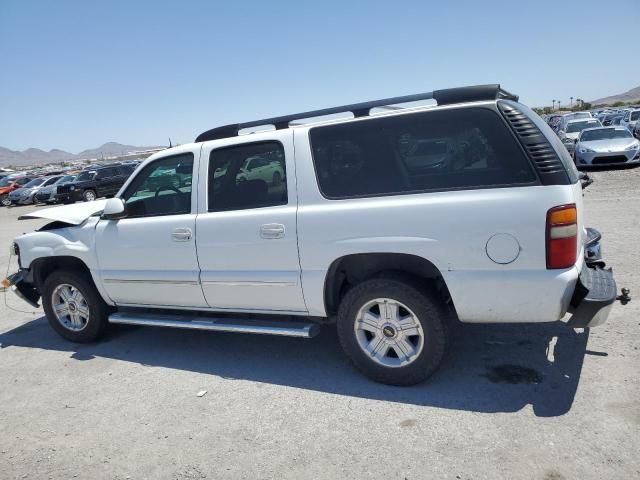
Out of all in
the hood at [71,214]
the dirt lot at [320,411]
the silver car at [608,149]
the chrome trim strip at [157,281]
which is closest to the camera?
the dirt lot at [320,411]

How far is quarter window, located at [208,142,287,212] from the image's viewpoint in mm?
3992

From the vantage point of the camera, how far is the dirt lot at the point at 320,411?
2871 mm

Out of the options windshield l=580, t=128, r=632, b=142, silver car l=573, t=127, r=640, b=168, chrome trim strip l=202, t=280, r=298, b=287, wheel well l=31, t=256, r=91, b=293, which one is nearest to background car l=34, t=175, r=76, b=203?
wheel well l=31, t=256, r=91, b=293

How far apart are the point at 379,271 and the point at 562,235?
1288mm

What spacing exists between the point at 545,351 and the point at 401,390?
1318 millimetres

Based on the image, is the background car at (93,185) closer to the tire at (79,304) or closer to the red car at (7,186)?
the red car at (7,186)

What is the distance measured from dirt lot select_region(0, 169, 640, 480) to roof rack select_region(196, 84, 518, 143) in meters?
2.03

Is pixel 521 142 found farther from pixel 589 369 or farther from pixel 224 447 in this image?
pixel 224 447

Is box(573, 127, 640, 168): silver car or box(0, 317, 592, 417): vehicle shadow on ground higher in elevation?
box(573, 127, 640, 168): silver car

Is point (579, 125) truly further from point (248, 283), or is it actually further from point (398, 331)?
point (248, 283)

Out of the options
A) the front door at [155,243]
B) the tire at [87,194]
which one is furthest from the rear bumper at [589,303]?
the tire at [87,194]

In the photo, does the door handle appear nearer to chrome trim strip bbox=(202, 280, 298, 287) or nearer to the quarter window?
the quarter window

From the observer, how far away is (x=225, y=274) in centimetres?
417

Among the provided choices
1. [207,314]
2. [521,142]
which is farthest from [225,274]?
[521,142]
